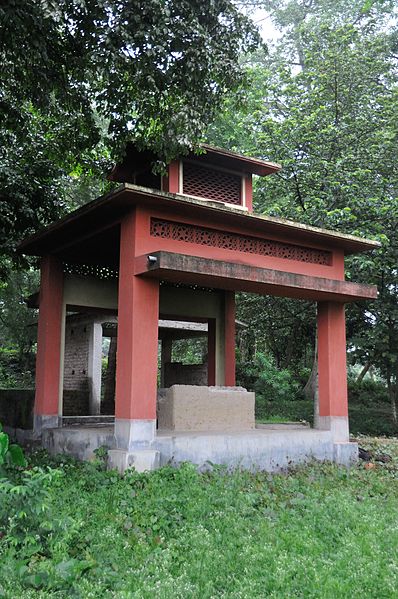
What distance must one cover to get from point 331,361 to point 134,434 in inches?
163

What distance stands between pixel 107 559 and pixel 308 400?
599 inches

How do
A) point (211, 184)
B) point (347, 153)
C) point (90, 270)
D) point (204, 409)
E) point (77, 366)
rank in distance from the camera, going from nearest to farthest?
1. point (204, 409)
2. point (211, 184)
3. point (90, 270)
4. point (347, 153)
5. point (77, 366)

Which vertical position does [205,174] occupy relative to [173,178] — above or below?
above

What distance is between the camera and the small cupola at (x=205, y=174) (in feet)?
32.1

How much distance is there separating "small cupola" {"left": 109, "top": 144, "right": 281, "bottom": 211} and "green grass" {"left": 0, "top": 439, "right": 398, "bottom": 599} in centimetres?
478

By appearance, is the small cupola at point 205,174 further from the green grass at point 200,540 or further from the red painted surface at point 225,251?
the green grass at point 200,540

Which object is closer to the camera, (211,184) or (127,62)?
(127,62)

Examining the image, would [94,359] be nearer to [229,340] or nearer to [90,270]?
[229,340]

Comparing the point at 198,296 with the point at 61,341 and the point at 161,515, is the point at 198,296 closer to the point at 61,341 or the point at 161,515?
the point at 61,341

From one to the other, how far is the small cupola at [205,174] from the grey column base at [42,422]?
446cm

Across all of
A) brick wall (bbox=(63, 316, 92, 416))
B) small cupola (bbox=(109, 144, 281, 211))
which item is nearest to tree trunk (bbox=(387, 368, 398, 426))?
small cupola (bbox=(109, 144, 281, 211))

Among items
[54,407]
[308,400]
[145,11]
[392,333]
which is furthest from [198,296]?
[308,400]

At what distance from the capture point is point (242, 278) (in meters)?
8.52

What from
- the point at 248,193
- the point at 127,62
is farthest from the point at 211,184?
the point at 127,62
